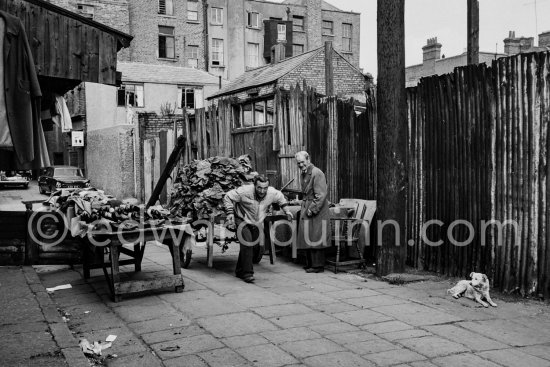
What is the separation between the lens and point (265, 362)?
490cm

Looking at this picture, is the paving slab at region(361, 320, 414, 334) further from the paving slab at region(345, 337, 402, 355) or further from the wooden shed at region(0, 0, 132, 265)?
the wooden shed at region(0, 0, 132, 265)

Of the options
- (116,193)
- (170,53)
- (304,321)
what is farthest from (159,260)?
(170,53)

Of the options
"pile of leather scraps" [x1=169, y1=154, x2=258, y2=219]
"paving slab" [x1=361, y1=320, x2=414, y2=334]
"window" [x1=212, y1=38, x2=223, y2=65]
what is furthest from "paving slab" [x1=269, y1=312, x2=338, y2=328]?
"window" [x1=212, y1=38, x2=223, y2=65]

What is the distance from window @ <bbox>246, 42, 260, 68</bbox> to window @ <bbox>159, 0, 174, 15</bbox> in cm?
823

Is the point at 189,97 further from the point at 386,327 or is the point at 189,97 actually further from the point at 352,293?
the point at 386,327

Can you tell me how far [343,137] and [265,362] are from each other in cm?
625

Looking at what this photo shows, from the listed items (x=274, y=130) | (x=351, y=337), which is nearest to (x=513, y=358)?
(x=351, y=337)

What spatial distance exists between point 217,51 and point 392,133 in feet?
149

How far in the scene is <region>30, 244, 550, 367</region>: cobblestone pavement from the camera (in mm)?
5059

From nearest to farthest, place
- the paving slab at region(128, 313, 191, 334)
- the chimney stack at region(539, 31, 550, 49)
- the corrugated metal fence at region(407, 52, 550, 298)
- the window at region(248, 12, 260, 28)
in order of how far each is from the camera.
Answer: the paving slab at region(128, 313, 191, 334), the corrugated metal fence at region(407, 52, 550, 298), the chimney stack at region(539, 31, 550, 49), the window at region(248, 12, 260, 28)

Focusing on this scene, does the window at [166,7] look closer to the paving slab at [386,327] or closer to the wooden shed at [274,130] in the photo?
the wooden shed at [274,130]

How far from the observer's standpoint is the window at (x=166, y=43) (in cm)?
4934

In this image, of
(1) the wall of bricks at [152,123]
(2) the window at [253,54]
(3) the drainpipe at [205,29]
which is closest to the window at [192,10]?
(3) the drainpipe at [205,29]

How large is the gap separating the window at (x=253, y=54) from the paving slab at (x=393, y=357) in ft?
165
